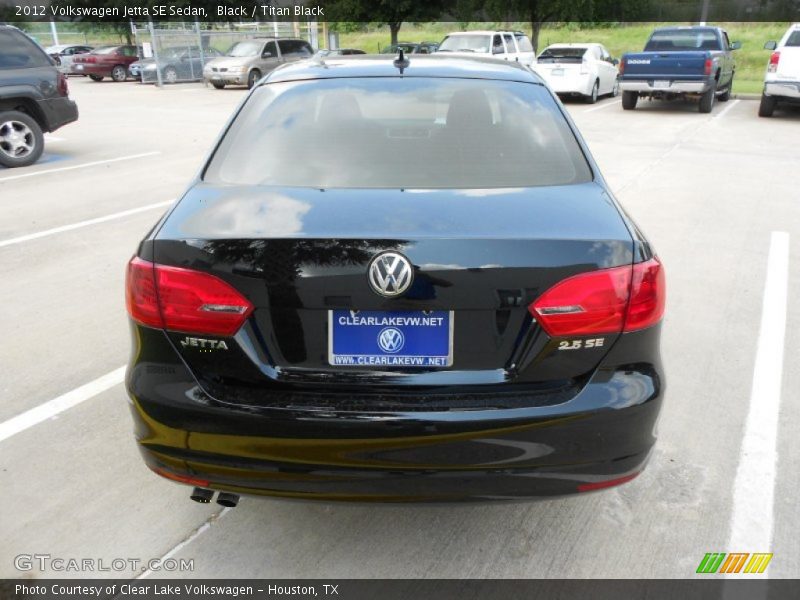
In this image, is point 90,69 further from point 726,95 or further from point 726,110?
point 726,110

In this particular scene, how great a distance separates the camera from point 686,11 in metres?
56.0

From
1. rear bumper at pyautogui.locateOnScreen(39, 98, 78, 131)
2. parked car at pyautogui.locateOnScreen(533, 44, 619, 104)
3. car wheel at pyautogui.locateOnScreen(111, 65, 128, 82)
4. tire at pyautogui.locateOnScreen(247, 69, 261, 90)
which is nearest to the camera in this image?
rear bumper at pyautogui.locateOnScreen(39, 98, 78, 131)

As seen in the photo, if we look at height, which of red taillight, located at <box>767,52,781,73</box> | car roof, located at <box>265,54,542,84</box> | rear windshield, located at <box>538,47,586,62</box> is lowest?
rear windshield, located at <box>538,47,586,62</box>

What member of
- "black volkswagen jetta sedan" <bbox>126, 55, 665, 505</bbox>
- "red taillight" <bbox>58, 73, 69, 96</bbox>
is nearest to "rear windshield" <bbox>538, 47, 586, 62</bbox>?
"red taillight" <bbox>58, 73, 69, 96</bbox>

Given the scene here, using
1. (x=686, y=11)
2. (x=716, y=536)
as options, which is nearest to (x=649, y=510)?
(x=716, y=536)

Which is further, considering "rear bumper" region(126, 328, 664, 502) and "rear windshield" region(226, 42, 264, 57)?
"rear windshield" region(226, 42, 264, 57)

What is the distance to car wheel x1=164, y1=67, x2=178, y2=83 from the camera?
27.3 m

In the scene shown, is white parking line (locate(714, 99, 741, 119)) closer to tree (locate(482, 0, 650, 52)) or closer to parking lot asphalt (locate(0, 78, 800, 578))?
parking lot asphalt (locate(0, 78, 800, 578))

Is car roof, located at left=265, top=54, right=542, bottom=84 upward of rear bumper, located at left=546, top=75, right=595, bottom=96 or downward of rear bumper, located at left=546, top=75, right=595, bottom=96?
upward

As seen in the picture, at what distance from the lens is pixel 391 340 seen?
212 cm

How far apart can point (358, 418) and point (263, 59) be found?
2542 centimetres

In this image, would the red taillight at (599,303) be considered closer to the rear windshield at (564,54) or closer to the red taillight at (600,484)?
the red taillight at (600,484)

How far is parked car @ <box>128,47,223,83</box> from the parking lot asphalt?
2185 centimetres
